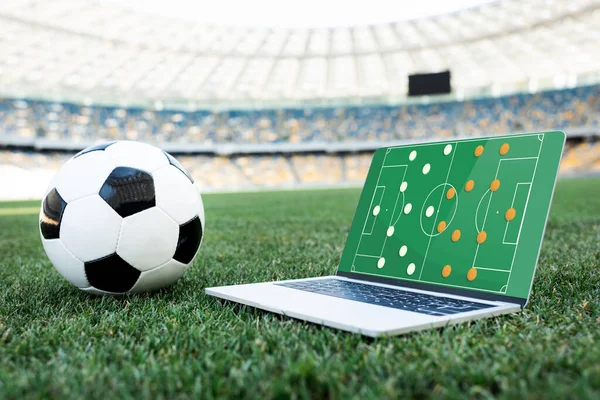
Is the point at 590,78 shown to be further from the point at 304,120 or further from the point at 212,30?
the point at 212,30

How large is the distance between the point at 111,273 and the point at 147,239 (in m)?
0.21

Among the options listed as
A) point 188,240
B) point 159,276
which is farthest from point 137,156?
point 159,276

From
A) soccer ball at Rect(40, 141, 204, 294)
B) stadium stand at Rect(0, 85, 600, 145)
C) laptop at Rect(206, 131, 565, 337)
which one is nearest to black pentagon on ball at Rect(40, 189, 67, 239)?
soccer ball at Rect(40, 141, 204, 294)

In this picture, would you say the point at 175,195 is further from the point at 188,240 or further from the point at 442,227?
the point at 442,227

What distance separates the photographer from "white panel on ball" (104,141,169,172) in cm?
232

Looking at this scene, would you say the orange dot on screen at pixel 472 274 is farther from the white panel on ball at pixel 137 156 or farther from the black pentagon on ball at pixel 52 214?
the black pentagon on ball at pixel 52 214

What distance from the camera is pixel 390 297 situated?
193cm

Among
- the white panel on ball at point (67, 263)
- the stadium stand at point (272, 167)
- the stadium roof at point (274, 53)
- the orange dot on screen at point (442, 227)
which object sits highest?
the stadium roof at point (274, 53)

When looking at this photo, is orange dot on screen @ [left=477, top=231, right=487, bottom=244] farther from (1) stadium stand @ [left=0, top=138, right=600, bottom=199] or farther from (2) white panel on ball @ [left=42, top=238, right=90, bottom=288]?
(1) stadium stand @ [left=0, top=138, right=600, bottom=199]

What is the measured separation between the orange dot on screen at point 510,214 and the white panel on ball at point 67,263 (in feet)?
5.78

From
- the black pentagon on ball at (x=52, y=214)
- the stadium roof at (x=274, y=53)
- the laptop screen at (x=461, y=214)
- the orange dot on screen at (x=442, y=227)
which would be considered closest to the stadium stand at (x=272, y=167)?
the stadium roof at (x=274, y=53)

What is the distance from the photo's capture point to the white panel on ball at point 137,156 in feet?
7.61

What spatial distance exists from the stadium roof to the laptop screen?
26.4 meters

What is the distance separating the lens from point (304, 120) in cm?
3919
